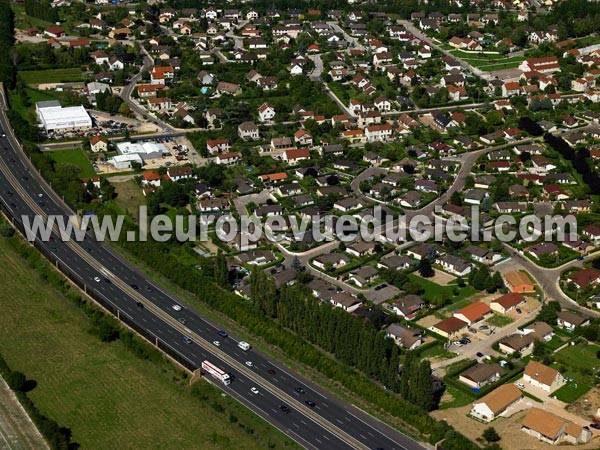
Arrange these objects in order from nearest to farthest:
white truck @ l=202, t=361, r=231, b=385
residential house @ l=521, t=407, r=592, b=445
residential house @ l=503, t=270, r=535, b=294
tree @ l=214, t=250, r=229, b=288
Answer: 1. residential house @ l=521, t=407, r=592, b=445
2. white truck @ l=202, t=361, r=231, b=385
3. tree @ l=214, t=250, r=229, b=288
4. residential house @ l=503, t=270, r=535, b=294

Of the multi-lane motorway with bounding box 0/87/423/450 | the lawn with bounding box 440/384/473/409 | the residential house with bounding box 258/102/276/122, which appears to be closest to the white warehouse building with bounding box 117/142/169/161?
the multi-lane motorway with bounding box 0/87/423/450

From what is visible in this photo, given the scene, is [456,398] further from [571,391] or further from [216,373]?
[216,373]

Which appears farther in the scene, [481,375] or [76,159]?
[76,159]

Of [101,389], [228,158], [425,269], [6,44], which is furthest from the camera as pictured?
[6,44]

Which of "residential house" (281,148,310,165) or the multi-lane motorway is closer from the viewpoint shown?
the multi-lane motorway

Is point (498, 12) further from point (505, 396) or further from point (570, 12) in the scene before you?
point (505, 396)

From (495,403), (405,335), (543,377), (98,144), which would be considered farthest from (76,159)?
(543,377)

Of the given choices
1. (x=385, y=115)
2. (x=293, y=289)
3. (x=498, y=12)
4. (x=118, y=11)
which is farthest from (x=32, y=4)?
(x=293, y=289)

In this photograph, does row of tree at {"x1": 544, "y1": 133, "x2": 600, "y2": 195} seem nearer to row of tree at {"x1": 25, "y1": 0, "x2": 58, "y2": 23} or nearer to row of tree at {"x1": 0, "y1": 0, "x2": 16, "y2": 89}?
row of tree at {"x1": 0, "y1": 0, "x2": 16, "y2": 89}
